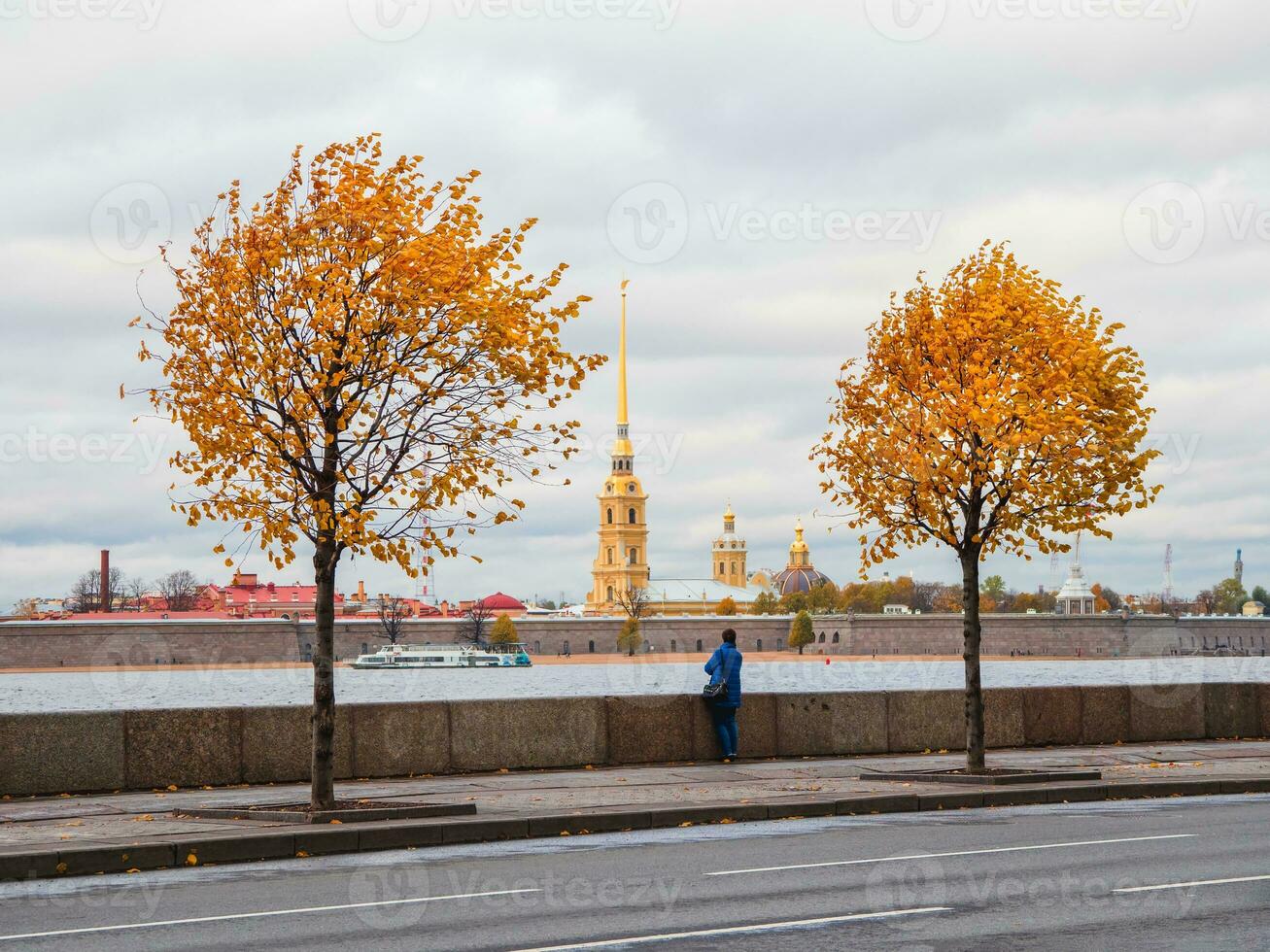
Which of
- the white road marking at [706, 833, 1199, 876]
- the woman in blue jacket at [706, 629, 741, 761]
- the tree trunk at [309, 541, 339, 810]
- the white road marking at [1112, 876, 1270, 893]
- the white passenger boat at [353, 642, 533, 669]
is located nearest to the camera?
the white road marking at [1112, 876, 1270, 893]

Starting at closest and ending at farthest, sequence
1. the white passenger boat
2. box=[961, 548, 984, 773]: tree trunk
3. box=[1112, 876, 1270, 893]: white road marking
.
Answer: box=[1112, 876, 1270, 893]: white road marking → box=[961, 548, 984, 773]: tree trunk → the white passenger boat

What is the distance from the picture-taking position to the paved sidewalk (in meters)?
15.3

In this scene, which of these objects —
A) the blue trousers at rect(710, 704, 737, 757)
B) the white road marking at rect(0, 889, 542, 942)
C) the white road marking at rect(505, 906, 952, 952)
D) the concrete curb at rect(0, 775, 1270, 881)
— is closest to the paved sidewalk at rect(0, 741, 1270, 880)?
the concrete curb at rect(0, 775, 1270, 881)

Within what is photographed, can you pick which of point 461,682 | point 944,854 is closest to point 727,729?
point 944,854

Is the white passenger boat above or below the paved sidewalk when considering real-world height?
below

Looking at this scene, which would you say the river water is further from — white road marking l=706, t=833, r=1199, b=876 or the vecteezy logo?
the vecteezy logo

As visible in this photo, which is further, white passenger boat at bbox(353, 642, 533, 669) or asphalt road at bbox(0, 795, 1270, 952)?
white passenger boat at bbox(353, 642, 533, 669)

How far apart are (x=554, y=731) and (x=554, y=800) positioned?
4.27 m

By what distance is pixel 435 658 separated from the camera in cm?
17312

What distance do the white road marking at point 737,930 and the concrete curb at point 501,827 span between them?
5.98 metres

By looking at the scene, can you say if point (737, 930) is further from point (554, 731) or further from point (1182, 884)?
point (554, 731)

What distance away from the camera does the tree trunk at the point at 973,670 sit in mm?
22453

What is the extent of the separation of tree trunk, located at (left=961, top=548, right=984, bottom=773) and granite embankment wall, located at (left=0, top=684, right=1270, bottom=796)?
3503 millimetres

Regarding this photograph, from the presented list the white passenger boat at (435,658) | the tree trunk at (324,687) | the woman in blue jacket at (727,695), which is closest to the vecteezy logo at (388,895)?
the tree trunk at (324,687)
